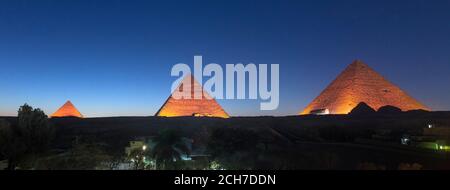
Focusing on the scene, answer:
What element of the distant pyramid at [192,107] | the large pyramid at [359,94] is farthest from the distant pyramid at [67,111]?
the large pyramid at [359,94]

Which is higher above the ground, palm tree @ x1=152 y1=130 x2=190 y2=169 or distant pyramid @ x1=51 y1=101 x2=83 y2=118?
distant pyramid @ x1=51 y1=101 x2=83 y2=118

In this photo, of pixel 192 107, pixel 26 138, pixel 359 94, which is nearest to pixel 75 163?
pixel 26 138

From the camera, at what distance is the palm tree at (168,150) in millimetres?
20156

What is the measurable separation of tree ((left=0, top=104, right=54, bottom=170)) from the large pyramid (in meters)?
50.8

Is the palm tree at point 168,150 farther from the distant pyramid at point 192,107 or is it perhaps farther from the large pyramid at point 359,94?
the large pyramid at point 359,94

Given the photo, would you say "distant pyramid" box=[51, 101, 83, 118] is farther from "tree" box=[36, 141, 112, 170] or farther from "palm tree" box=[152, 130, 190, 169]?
"palm tree" box=[152, 130, 190, 169]

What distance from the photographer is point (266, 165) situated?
68.0ft

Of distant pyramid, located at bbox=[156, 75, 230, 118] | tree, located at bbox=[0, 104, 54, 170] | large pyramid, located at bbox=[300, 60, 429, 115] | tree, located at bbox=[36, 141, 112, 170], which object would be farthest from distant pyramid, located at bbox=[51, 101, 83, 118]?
tree, located at bbox=[36, 141, 112, 170]

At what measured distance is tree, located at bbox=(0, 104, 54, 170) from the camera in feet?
81.1

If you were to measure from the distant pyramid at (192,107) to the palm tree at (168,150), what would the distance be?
48.5 m

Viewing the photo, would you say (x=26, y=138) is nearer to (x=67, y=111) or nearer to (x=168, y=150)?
(x=168, y=150)
